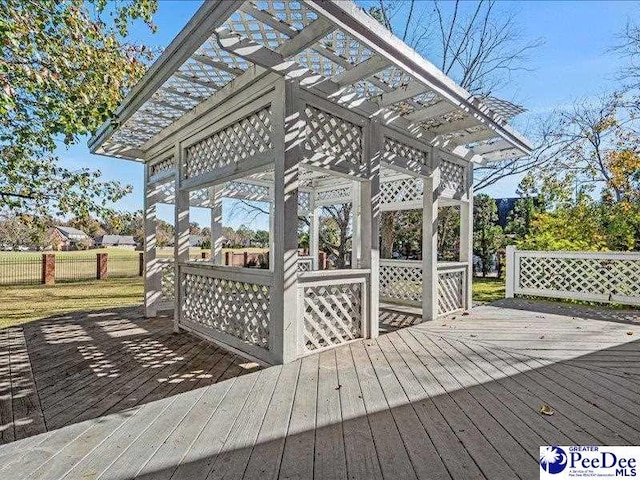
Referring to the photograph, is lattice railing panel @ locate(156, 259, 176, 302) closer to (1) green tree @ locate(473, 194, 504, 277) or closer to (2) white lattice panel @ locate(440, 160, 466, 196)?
(2) white lattice panel @ locate(440, 160, 466, 196)

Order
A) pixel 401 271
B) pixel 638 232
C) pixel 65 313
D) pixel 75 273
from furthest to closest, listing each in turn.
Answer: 1. pixel 75 273
2. pixel 638 232
3. pixel 401 271
4. pixel 65 313

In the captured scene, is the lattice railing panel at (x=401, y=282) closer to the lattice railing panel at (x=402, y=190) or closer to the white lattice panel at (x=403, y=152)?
the lattice railing panel at (x=402, y=190)

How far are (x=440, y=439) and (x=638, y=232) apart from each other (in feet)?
32.0

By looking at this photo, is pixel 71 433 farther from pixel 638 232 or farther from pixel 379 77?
pixel 638 232

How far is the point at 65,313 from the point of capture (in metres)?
6.43

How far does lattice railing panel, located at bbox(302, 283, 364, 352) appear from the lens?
3.53 meters

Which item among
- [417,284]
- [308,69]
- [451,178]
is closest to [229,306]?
[308,69]

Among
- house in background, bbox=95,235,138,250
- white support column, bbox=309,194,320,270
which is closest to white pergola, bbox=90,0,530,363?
white support column, bbox=309,194,320,270

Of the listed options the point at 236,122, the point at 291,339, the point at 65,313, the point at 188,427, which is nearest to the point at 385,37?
the point at 236,122

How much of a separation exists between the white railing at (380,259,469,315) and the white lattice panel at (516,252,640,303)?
8.83ft

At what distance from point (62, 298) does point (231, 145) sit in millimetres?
7792

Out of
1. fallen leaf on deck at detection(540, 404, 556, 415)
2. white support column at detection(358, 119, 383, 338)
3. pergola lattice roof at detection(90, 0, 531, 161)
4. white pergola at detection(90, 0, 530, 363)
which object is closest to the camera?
fallen leaf on deck at detection(540, 404, 556, 415)

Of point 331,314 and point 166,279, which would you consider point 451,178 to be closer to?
point 331,314

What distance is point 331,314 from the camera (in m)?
3.74
